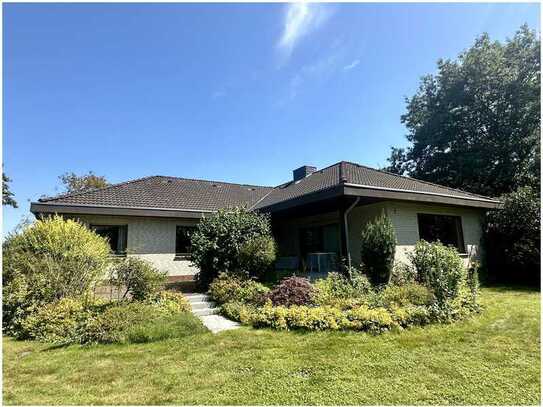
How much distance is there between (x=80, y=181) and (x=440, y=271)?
3672 centimetres

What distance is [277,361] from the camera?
15.4 ft

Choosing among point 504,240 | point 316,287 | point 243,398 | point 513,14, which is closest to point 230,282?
point 316,287

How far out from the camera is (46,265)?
24.5 ft

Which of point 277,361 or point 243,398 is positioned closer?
point 243,398

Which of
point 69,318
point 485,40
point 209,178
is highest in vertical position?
point 485,40

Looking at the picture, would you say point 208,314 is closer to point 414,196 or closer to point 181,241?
point 181,241

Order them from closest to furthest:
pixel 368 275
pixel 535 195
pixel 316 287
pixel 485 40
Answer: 1. pixel 316 287
2. pixel 368 275
3. pixel 535 195
4. pixel 485 40

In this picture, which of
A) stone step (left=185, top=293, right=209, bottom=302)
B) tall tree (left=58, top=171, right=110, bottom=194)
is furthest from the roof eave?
tall tree (left=58, top=171, right=110, bottom=194)

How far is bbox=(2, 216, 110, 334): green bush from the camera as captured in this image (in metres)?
6.88

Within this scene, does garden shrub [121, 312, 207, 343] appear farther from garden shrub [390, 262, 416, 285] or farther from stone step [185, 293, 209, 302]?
garden shrub [390, 262, 416, 285]

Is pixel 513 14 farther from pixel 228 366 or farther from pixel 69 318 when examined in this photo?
pixel 69 318

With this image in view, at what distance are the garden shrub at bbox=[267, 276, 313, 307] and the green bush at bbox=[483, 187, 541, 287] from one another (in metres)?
8.39

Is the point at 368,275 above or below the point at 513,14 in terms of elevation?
below

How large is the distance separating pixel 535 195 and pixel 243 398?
13.3 metres
